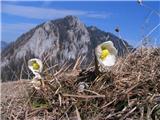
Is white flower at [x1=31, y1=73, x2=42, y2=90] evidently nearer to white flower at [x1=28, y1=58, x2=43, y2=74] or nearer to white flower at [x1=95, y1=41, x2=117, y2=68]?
white flower at [x1=28, y1=58, x2=43, y2=74]

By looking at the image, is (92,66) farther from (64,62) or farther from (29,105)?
(29,105)

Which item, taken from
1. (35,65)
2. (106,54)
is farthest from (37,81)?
(106,54)

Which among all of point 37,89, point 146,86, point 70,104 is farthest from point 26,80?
point 146,86

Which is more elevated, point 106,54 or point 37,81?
point 106,54

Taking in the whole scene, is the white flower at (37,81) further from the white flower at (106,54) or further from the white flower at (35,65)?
the white flower at (106,54)

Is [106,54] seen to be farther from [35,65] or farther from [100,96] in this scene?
[35,65]

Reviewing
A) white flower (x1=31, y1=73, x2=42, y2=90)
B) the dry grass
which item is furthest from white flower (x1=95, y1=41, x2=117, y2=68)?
white flower (x1=31, y1=73, x2=42, y2=90)
